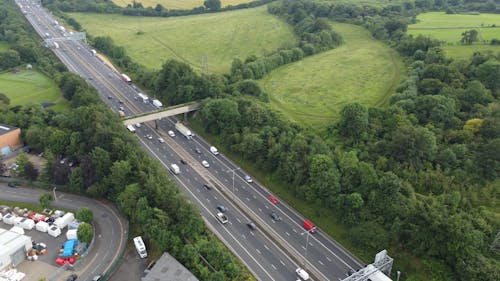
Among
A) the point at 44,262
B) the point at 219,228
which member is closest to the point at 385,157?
the point at 219,228

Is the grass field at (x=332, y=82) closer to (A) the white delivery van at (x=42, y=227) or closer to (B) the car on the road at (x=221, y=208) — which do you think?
(B) the car on the road at (x=221, y=208)

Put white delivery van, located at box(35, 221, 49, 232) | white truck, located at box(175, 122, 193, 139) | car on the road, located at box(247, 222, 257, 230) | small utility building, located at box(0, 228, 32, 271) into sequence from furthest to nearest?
white truck, located at box(175, 122, 193, 139)
car on the road, located at box(247, 222, 257, 230)
white delivery van, located at box(35, 221, 49, 232)
small utility building, located at box(0, 228, 32, 271)

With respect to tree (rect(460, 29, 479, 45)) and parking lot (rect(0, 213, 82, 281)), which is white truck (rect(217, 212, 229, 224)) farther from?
tree (rect(460, 29, 479, 45))

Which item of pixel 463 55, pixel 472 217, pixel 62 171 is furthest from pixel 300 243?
pixel 463 55

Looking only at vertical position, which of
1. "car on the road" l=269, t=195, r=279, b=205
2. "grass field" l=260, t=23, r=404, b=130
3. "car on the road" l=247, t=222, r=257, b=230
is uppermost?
"grass field" l=260, t=23, r=404, b=130

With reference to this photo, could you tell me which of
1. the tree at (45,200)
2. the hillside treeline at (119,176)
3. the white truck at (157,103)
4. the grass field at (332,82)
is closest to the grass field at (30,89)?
the hillside treeline at (119,176)

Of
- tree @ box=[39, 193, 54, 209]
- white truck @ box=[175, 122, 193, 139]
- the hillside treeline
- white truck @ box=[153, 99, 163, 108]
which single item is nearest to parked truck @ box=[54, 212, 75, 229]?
tree @ box=[39, 193, 54, 209]
